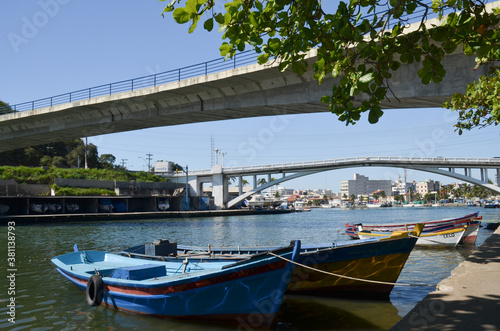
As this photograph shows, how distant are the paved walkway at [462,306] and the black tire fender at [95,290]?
22.3ft

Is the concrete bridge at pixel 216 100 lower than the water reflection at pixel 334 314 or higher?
higher

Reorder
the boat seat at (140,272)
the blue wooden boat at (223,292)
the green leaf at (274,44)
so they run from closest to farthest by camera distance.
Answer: the green leaf at (274,44)
the blue wooden boat at (223,292)
the boat seat at (140,272)

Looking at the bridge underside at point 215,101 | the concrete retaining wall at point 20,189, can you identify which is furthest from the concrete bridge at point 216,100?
the concrete retaining wall at point 20,189

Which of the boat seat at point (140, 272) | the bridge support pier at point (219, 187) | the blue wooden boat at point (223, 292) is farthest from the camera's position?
the bridge support pier at point (219, 187)

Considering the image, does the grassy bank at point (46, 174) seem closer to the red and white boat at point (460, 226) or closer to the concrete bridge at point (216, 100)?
the concrete bridge at point (216, 100)

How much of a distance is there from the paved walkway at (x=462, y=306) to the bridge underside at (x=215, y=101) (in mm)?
6297

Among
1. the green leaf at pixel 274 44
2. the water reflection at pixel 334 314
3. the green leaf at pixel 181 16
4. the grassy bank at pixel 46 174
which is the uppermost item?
the grassy bank at pixel 46 174

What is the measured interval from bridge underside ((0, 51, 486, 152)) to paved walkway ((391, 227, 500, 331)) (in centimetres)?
630

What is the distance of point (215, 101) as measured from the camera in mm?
21422

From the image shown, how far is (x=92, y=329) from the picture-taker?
7.95 metres

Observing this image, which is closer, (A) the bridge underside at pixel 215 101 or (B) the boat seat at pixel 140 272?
(B) the boat seat at pixel 140 272

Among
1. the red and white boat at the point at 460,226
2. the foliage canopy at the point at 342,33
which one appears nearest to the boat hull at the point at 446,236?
the red and white boat at the point at 460,226

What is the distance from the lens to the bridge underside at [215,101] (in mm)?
14734

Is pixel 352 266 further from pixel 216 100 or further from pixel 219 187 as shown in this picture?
pixel 219 187
